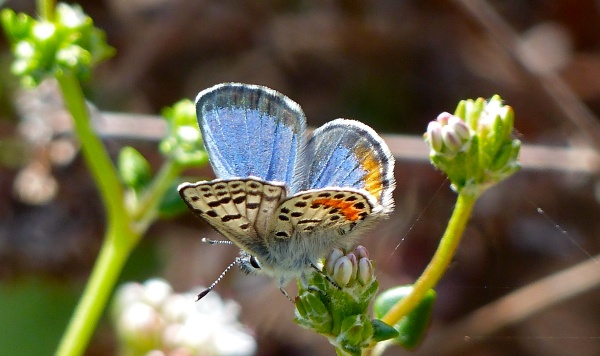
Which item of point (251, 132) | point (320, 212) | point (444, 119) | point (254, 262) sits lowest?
point (254, 262)

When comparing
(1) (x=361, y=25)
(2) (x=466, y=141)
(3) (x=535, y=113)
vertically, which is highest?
(2) (x=466, y=141)

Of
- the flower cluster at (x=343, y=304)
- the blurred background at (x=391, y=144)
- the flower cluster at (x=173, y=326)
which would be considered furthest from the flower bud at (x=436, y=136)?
the blurred background at (x=391, y=144)

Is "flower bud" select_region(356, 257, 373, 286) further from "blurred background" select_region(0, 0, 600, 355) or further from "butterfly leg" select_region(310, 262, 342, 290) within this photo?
"blurred background" select_region(0, 0, 600, 355)

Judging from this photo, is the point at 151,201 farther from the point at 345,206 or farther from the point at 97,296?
the point at 345,206

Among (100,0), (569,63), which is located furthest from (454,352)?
(100,0)

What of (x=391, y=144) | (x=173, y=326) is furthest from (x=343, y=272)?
(x=391, y=144)

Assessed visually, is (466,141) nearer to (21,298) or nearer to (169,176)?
(169,176)

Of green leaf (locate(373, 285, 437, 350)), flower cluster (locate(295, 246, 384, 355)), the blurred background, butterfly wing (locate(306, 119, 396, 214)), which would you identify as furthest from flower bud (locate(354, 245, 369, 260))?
the blurred background
